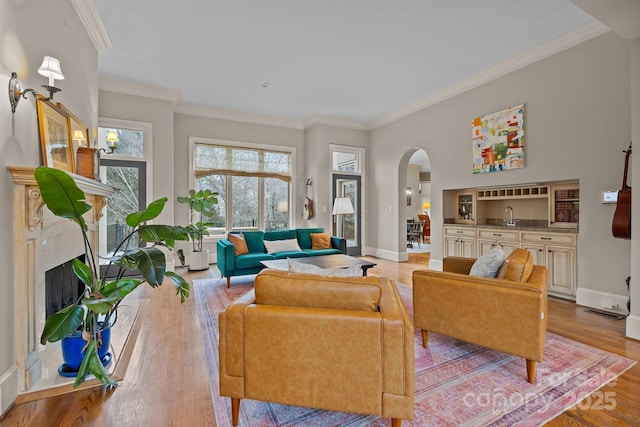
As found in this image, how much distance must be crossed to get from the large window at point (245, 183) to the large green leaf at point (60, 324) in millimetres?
4825

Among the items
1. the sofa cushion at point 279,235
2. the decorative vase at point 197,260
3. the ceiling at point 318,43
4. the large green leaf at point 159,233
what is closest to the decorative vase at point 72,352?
the large green leaf at point 159,233

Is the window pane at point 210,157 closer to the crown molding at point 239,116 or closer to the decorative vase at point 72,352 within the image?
the crown molding at point 239,116

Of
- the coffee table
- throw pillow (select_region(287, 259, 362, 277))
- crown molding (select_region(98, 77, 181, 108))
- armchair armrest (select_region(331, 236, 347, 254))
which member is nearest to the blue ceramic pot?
throw pillow (select_region(287, 259, 362, 277))

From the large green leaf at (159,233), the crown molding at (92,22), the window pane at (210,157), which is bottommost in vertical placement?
the large green leaf at (159,233)

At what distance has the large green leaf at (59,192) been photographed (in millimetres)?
1778

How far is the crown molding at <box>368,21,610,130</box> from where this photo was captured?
3.68 metres

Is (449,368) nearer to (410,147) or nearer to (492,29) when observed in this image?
(492,29)

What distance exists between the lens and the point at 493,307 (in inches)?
85.4

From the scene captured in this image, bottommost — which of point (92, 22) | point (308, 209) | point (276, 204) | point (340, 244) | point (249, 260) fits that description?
point (249, 260)

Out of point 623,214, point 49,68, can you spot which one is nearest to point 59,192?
point 49,68

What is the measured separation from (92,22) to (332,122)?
4.83 m

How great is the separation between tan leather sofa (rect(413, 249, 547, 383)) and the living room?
164cm

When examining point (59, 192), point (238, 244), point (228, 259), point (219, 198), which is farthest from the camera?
point (219, 198)

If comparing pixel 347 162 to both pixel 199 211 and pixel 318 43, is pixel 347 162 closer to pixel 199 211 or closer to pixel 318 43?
pixel 199 211
